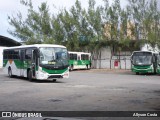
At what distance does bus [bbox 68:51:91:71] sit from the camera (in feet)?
154

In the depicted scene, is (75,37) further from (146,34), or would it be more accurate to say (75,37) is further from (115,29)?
(146,34)

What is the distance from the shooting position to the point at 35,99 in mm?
14406

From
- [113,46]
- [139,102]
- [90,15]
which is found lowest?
[139,102]

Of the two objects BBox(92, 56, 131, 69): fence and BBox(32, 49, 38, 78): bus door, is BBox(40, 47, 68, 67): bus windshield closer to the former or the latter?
BBox(32, 49, 38, 78): bus door

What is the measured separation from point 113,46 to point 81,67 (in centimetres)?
749

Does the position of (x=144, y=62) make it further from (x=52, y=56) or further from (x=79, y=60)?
(x=52, y=56)

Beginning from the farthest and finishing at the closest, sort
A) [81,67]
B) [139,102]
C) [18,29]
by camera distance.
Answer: [18,29] < [81,67] < [139,102]

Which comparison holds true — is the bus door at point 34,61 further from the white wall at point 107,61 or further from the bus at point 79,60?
the white wall at point 107,61

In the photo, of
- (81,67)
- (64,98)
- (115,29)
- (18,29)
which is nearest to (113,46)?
(115,29)

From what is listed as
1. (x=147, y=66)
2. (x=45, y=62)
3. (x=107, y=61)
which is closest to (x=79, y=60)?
(x=107, y=61)

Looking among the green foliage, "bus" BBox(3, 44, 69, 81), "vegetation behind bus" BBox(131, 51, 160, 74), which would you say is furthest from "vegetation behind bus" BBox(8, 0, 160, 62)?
"bus" BBox(3, 44, 69, 81)

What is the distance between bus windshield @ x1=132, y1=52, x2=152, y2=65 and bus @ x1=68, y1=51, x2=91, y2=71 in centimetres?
1076

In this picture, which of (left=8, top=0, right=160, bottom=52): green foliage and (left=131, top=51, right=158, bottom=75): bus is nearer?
(left=131, top=51, right=158, bottom=75): bus

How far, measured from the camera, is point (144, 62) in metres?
37.9
